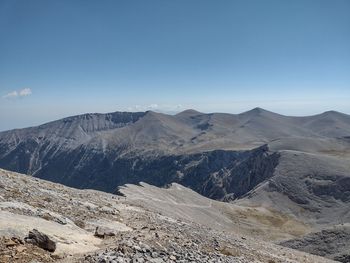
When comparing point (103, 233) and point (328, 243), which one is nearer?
point (103, 233)

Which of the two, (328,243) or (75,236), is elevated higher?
(75,236)

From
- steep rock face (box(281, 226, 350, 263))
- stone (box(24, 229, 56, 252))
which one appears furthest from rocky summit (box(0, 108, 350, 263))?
steep rock face (box(281, 226, 350, 263))

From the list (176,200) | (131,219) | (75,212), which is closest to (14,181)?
(75,212)

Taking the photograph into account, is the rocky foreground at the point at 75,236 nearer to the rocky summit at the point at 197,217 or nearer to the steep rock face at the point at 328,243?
the rocky summit at the point at 197,217

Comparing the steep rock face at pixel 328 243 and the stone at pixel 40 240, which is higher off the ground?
the stone at pixel 40 240

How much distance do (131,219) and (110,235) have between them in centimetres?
843

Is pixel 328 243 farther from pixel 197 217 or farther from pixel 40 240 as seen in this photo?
pixel 40 240

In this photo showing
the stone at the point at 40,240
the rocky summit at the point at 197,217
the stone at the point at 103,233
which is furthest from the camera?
the stone at the point at 103,233

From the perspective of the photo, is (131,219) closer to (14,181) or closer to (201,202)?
(14,181)

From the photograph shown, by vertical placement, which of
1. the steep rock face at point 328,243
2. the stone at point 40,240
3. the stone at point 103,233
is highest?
the stone at point 40,240

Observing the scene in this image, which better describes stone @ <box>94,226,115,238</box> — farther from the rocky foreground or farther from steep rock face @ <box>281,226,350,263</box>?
steep rock face @ <box>281,226,350,263</box>

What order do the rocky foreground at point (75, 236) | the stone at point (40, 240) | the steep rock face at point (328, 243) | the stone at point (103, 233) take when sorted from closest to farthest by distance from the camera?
the rocky foreground at point (75, 236)
the stone at point (40, 240)
the stone at point (103, 233)
the steep rock face at point (328, 243)

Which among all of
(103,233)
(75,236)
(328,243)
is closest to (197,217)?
(328,243)

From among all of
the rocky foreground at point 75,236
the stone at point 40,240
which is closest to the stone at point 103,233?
the rocky foreground at point 75,236
